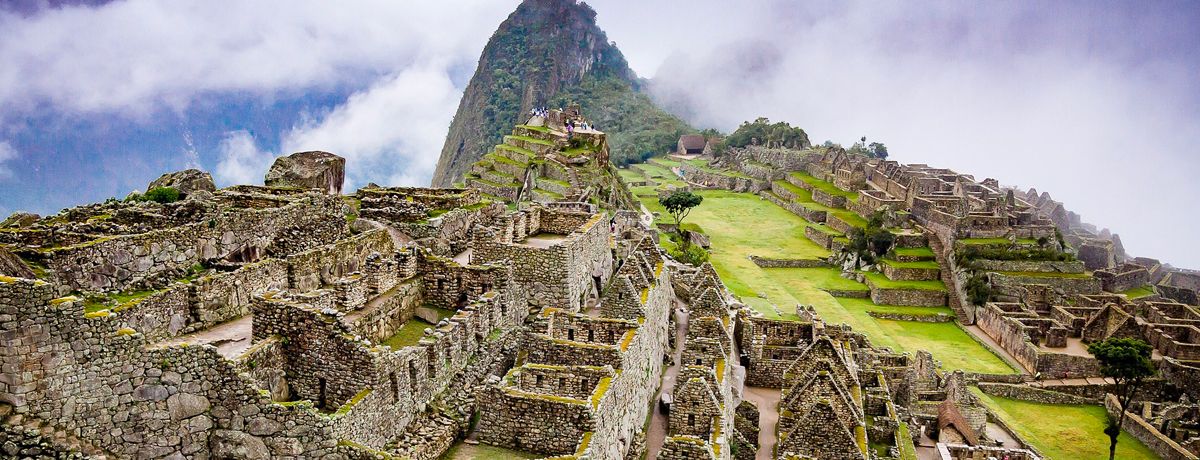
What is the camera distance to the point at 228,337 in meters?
11.3

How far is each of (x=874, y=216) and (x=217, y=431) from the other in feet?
214

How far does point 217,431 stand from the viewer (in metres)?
8.91

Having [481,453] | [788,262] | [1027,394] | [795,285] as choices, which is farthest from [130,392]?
[788,262]

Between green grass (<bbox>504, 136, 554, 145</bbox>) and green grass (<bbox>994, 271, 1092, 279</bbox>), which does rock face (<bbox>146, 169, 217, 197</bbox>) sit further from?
green grass (<bbox>994, 271, 1092, 279</bbox>)

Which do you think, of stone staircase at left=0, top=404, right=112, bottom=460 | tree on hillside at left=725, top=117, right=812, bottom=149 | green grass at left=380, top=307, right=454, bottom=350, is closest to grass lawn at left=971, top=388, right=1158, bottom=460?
green grass at left=380, top=307, right=454, bottom=350

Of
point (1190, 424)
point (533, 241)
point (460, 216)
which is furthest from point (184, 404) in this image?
point (1190, 424)

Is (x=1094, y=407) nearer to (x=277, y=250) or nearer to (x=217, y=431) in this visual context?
(x=277, y=250)

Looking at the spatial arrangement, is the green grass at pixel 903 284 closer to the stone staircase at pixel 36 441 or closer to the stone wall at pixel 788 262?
the stone wall at pixel 788 262

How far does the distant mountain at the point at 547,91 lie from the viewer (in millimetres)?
131125

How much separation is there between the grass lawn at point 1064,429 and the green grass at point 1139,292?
23.8 meters

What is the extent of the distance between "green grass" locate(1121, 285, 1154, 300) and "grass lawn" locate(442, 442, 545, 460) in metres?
62.7

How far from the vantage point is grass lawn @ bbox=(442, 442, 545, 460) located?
452 inches

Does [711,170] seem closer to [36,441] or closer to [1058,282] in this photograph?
[1058,282]

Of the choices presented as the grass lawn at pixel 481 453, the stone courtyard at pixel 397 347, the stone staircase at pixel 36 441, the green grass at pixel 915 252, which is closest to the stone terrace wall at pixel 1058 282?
the green grass at pixel 915 252
